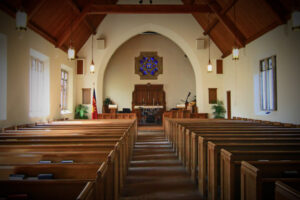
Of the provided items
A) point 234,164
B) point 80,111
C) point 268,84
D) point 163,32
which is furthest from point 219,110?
point 234,164

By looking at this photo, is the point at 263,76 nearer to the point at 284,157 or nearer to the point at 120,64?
the point at 284,157

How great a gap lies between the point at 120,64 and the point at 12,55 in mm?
8285

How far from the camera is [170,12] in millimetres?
8867

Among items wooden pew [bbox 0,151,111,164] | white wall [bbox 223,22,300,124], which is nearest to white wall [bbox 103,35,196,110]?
white wall [bbox 223,22,300,124]

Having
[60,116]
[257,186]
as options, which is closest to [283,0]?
[257,186]

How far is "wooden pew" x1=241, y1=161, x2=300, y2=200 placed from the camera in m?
1.53

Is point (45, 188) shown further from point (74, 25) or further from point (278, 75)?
point (74, 25)

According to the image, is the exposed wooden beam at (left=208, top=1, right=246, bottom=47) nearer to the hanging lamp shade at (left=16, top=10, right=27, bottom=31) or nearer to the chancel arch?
the chancel arch

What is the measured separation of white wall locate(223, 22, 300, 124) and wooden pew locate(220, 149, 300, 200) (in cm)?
436

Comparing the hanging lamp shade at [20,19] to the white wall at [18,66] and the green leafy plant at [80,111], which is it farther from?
the green leafy plant at [80,111]

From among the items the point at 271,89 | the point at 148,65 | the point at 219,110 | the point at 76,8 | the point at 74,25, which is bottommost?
the point at 219,110

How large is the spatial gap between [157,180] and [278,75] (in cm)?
520

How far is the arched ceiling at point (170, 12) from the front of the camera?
6.36m

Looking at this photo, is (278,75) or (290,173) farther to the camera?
(278,75)
